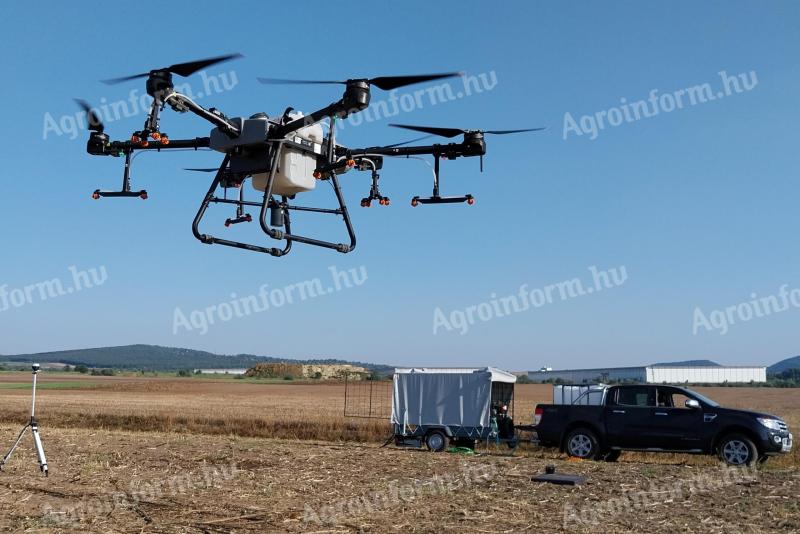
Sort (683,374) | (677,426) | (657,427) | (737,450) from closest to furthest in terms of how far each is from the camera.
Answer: (737,450) → (677,426) → (657,427) → (683,374)

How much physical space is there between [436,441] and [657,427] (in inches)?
242

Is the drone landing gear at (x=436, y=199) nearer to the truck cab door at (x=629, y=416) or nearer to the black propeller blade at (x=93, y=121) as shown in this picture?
the black propeller blade at (x=93, y=121)

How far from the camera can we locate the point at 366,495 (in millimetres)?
11875

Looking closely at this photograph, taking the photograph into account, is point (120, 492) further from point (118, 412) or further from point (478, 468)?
point (118, 412)

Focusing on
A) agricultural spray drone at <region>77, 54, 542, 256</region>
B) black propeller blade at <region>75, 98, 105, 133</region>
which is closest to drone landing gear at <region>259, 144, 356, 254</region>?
agricultural spray drone at <region>77, 54, 542, 256</region>

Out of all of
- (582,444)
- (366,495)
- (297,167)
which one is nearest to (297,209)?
(297,167)

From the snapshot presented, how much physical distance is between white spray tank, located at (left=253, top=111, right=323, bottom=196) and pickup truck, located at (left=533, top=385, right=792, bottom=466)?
10.6 meters

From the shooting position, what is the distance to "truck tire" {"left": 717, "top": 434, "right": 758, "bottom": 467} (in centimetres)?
1673

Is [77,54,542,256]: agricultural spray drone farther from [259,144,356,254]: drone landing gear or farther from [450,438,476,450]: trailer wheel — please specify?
[450,438,476,450]: trailer wheel

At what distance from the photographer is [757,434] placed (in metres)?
16.7

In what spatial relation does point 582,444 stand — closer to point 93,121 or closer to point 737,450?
point 737,450

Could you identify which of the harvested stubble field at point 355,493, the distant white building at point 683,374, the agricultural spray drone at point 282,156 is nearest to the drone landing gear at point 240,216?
the agricultural spray drone at point 282,156

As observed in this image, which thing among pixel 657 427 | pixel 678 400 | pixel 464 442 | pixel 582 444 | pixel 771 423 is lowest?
pixel 464 442

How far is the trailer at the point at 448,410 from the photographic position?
21219mm
